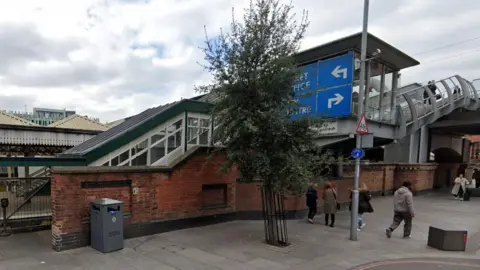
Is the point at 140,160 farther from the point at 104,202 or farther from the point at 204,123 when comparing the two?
the point at 104,202

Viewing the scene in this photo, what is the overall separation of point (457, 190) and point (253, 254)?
1784 centimetres

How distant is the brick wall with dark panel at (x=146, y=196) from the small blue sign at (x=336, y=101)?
15.8 ft

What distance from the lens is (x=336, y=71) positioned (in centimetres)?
1270

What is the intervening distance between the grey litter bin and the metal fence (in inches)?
101

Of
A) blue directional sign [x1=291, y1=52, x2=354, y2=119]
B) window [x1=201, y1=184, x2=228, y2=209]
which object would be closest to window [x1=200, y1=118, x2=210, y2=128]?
window [x1=201, y1=184, x2=228, y2=209]

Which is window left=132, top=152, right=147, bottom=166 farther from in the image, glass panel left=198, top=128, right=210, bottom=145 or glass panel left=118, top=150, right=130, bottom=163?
glass panel left=198, top=128, right=210, bottom=145

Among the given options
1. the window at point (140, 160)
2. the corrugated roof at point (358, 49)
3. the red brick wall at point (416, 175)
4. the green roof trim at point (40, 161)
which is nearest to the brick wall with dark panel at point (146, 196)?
the green roof trim at point (40, 161)

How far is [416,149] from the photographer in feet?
83.0

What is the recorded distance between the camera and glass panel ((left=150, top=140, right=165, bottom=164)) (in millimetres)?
10141

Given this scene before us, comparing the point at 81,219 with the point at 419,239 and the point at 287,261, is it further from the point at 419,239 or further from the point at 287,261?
the point at 419,239

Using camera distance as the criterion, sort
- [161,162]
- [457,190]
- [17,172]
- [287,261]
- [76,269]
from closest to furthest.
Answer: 1. [76,269]
2. [287,261]
3. [161,162]
4. [457,190]
5. [17,172]

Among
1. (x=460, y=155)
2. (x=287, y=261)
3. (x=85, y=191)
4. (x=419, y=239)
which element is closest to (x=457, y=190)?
(x=460, y=155)

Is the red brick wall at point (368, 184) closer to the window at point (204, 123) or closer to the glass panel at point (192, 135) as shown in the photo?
the glass panel at point (192, 135)

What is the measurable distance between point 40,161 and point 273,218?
243 inches
